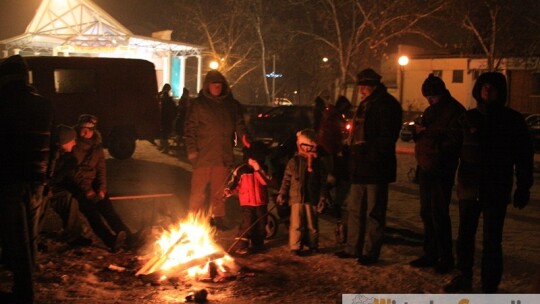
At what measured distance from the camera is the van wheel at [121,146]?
52.7 feet

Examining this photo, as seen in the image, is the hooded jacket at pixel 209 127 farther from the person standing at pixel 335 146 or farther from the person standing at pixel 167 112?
the person standing at pixel 167 112

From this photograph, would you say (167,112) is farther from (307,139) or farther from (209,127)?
(307,139)

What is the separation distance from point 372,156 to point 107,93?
10.7m

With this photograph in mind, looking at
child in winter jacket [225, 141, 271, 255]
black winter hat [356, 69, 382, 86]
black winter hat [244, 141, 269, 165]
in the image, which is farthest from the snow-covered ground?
black winter hat [356, 69, 382, 86]

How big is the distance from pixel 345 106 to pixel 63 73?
809cm

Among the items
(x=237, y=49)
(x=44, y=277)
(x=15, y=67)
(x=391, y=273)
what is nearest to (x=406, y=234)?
(x=391, y=273)

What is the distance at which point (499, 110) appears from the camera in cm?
570

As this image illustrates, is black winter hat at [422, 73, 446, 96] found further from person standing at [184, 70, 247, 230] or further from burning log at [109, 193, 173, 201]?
Result: burning log at [109, 193, 173, 201]

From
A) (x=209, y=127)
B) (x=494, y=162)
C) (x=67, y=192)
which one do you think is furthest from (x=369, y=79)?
(x=67, y=192)

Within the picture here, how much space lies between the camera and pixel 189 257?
6.44m

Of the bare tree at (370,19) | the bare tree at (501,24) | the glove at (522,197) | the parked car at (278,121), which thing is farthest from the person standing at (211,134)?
the bare tree at (501,24)

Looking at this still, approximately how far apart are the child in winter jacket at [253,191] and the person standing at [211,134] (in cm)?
60

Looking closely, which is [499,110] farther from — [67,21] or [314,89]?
[314,89]

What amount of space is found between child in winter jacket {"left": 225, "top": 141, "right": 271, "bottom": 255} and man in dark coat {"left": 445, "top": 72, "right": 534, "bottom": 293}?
2.57m
